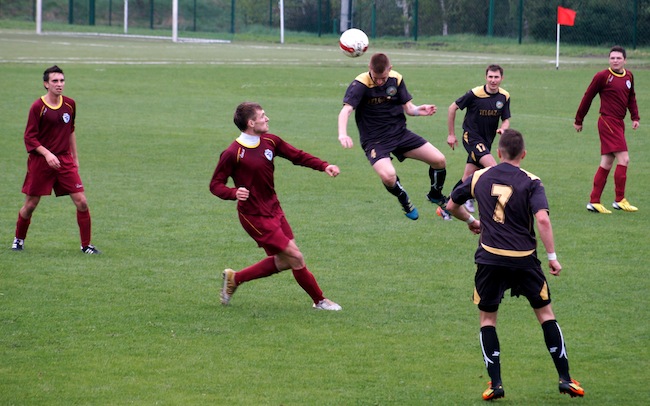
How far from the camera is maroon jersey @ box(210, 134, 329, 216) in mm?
9039

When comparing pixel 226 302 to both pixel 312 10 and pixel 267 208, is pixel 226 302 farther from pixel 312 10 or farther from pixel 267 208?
pixel 312 10

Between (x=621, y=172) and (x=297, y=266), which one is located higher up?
(x=621, y=172)

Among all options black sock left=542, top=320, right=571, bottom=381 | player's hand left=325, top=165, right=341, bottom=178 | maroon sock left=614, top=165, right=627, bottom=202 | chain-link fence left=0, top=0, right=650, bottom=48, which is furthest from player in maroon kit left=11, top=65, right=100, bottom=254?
chain-link fence left=0, top=0, right=650, bottom=48

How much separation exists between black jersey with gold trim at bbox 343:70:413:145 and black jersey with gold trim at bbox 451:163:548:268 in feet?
16.2

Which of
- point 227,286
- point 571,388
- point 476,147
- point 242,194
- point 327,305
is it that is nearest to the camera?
point 571,388

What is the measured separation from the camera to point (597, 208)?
14.8 m

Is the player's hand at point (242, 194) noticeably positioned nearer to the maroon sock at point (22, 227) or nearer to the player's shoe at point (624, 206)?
the maroon sock at point (22, 227)

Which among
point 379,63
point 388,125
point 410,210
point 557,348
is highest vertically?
point 379,63

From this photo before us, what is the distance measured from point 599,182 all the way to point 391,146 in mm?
4094

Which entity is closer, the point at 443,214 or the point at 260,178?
the point at 260,178

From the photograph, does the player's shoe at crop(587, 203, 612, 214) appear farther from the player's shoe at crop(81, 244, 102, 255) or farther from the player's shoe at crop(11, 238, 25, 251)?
the player's shoe at crop(11, 238, 25, 251)

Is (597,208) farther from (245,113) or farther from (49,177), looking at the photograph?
(49,177)

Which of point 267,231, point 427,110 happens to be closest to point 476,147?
point 427,110

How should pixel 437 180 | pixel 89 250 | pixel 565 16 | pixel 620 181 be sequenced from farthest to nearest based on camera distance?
1. pixel 565 16
2. pixel 620 181
3. pixel 437 180
4. pixel 89 250
